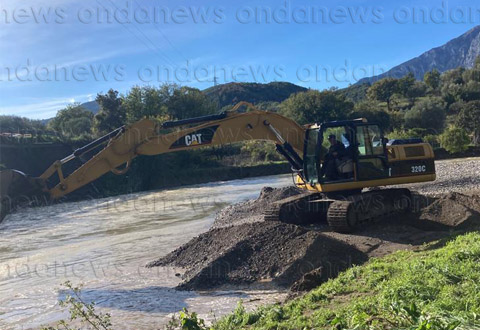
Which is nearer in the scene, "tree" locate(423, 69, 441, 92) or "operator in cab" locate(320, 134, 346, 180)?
"operator in cab" locate(320, 134, 346, 180)

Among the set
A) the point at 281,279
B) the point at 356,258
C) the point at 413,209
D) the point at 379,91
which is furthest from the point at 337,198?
the point at 379,91

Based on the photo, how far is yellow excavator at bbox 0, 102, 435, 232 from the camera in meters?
9.62

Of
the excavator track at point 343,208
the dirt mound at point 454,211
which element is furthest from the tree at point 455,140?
the excavator track at point 343,208

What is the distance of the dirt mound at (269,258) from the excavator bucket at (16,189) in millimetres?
3138

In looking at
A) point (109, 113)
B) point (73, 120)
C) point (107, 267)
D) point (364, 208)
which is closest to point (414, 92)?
point (109, 113)

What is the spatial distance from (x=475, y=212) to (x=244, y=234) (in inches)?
205

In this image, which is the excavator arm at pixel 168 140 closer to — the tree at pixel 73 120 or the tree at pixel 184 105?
the tree at pixel 184 105

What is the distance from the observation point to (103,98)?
56.2 meters

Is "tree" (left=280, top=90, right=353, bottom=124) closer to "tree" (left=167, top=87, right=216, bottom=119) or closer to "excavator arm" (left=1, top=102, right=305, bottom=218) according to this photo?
"tree" (left=167, top=87, right=216, bottom=119)

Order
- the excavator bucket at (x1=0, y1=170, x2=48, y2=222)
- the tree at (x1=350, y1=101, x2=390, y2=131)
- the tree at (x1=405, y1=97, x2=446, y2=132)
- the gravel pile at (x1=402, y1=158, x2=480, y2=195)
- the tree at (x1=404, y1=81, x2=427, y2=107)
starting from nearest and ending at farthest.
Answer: the excavator bucket at (x1=0, y1=170, x2=48, y2=222), the gravel pile at (x1=402, y1=158, x2=480, y2=195), the tree at (x1=350, y1=101, x2=390, y2=131), the tree at (x1=405, y1=97, x2=446, y2=132), the tree at (x1=404, y1=81, x2=427, y2=107)

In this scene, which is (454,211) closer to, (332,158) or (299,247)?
(332,158)

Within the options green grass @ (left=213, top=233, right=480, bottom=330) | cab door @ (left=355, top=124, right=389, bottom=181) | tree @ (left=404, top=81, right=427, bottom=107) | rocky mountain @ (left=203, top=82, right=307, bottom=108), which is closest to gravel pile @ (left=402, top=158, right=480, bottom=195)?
cab door @ (left=355, top=124, right=389, bottom=181)

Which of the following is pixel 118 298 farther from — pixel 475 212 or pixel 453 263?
pixel 475 212

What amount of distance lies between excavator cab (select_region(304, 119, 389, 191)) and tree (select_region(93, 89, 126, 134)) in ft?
157
